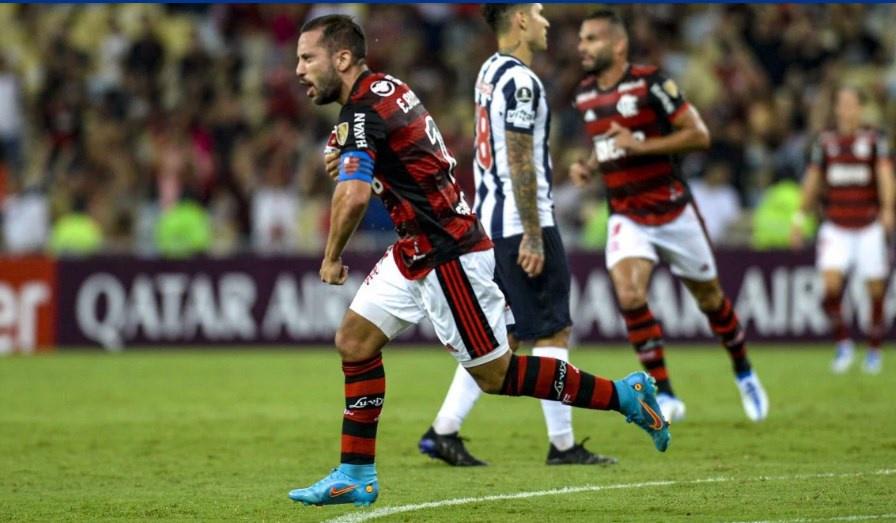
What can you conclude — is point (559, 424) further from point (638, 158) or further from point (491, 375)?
point (638, 158)

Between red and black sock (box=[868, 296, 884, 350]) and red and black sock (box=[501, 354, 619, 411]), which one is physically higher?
red and black sock (box=[501, 354, 619, 411])

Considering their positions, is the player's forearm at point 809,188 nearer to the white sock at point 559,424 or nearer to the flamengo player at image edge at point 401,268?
the white sock at point 559,424

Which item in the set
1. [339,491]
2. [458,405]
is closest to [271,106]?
[458,405]

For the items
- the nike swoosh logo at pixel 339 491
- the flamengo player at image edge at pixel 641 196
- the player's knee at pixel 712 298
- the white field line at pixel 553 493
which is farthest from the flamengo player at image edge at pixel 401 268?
the player's knee at pixel 712 298

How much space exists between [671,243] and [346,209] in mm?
4408

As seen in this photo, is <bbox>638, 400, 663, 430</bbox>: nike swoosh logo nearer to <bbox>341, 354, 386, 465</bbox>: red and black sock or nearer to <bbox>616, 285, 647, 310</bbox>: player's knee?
<bbox>341, 354, 386, 465</bbox>: red and black sock

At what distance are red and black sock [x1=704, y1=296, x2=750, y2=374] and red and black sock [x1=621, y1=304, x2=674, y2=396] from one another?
1.94 feet

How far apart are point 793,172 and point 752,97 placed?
1417 millimetres

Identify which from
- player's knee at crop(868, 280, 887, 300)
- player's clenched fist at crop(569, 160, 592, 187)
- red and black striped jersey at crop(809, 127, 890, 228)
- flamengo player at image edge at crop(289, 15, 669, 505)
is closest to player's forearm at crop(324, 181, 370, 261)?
flamengo player at image edge at crop(289, 15, 669, 505)

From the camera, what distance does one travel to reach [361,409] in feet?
24.8

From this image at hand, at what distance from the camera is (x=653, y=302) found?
59.8ft

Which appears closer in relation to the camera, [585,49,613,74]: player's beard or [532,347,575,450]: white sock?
[532,347,575,450]: white sock

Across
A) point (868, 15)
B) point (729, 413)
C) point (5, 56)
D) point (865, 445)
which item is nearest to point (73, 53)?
point (5, 56)

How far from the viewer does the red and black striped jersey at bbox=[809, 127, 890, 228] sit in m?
15.0
